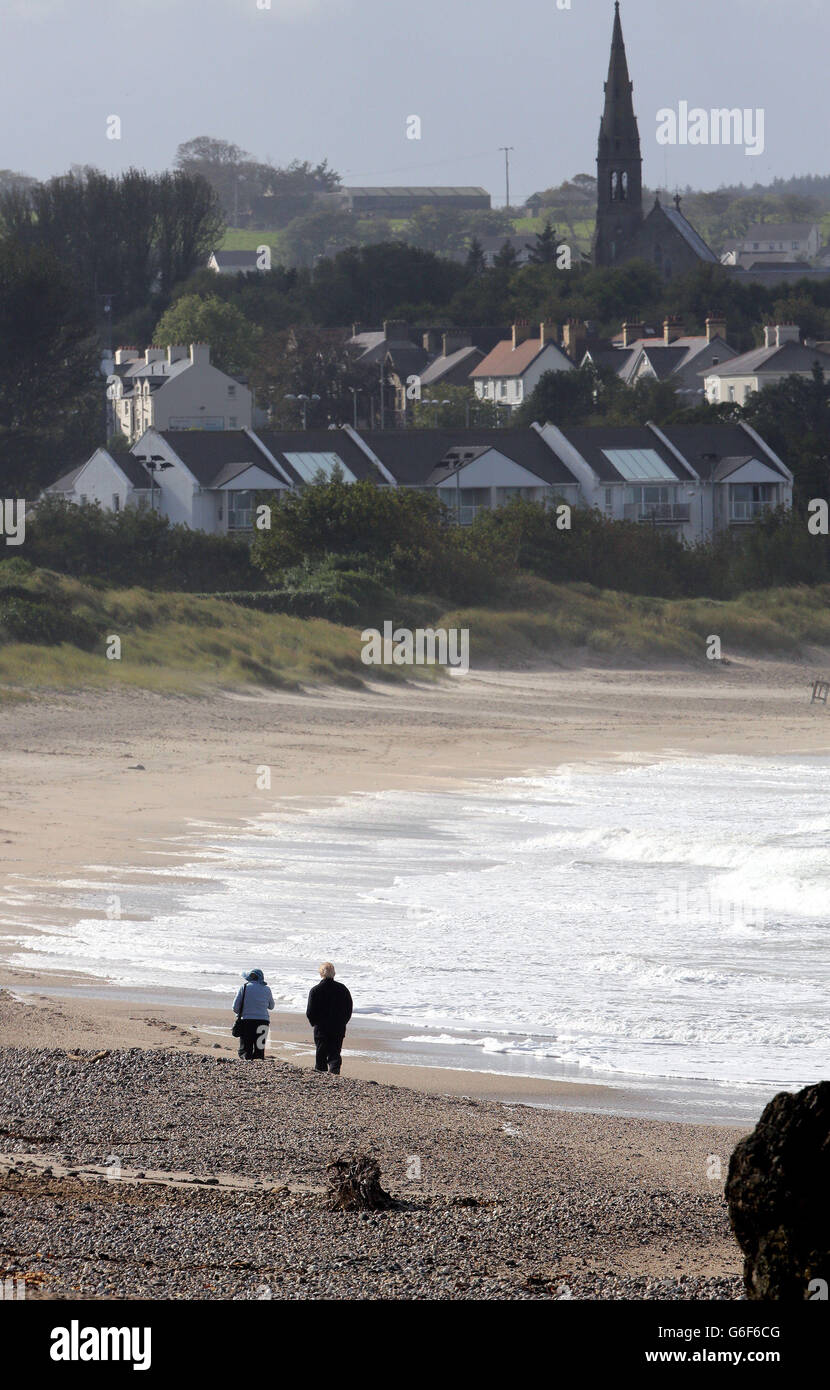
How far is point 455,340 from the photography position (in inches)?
3593

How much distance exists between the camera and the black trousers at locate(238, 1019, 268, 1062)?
12.0m

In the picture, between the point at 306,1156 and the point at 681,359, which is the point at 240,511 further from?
the point at 306,1156

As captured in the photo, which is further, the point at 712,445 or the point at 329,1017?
the point at 712,445

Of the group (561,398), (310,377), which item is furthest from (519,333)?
(561,398)

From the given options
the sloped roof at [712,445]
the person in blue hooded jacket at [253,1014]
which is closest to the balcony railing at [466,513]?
the sloped roof at [712,445]

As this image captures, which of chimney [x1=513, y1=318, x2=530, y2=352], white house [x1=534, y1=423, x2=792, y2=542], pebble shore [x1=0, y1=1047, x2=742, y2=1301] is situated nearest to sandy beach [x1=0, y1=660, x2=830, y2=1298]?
pebble shore [x1=0, y1=1047, x2=742, y2=1301]

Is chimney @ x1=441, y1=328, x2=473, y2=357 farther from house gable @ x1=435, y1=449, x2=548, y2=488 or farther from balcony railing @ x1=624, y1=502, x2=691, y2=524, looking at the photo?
house gable @ x1=435, y1=449, x2=548, y2=488

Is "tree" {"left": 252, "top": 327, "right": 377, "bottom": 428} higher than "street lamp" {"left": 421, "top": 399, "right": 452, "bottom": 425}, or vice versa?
"tree" {"left": 252, "top": 327, "right": 377, "bottom": 428}

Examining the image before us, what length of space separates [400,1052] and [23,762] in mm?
17481

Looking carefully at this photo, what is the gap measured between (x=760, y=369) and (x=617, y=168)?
2360 inches

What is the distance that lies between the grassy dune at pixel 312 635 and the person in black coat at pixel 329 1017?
2359cm

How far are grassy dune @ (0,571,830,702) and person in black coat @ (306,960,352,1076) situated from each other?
23592 mm

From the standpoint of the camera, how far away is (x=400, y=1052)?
42.5ft

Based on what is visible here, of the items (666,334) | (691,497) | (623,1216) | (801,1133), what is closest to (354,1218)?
(623,1216)
